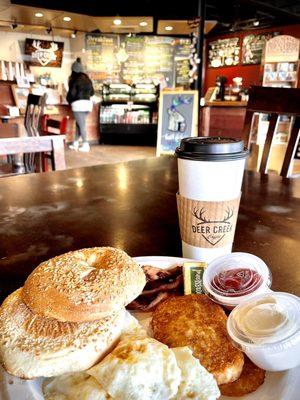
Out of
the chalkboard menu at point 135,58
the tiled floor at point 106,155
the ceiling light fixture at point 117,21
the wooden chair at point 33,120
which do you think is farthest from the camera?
the chalkboard menu at point 135,58

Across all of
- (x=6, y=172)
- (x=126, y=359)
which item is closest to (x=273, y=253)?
(x=126, y=359)

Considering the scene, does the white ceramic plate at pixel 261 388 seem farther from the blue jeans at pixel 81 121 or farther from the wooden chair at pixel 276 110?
the blue jeans at pixel 81 121

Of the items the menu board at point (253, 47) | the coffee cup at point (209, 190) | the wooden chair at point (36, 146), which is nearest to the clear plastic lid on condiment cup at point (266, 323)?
the coffee cup at point (209, 190)

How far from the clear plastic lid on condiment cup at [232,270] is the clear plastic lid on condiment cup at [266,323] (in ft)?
0.17

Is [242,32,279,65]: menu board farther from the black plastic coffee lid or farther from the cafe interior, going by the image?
the black plastic coffee lid

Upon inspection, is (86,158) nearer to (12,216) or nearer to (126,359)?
(12,216)

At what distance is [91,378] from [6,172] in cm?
302

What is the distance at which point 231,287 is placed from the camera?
0.71 meters

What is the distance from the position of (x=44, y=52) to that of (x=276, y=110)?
10654mm

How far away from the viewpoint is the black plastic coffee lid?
30.0 inches

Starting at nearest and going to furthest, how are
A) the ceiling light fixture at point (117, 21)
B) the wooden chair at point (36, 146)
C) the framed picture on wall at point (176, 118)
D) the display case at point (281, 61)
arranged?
the wooden chair at point (36, 146) → the framed picture on wall at point (176, 118) → the ceiling light fixture at point (117, 21) → the display case at point (281, 61)

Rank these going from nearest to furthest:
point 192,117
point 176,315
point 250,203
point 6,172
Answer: point 176,315, point 250,203, point 6,172, point 192,117

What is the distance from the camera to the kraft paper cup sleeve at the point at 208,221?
0.81 m

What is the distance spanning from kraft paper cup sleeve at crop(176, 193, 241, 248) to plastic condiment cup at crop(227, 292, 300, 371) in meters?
0.23
